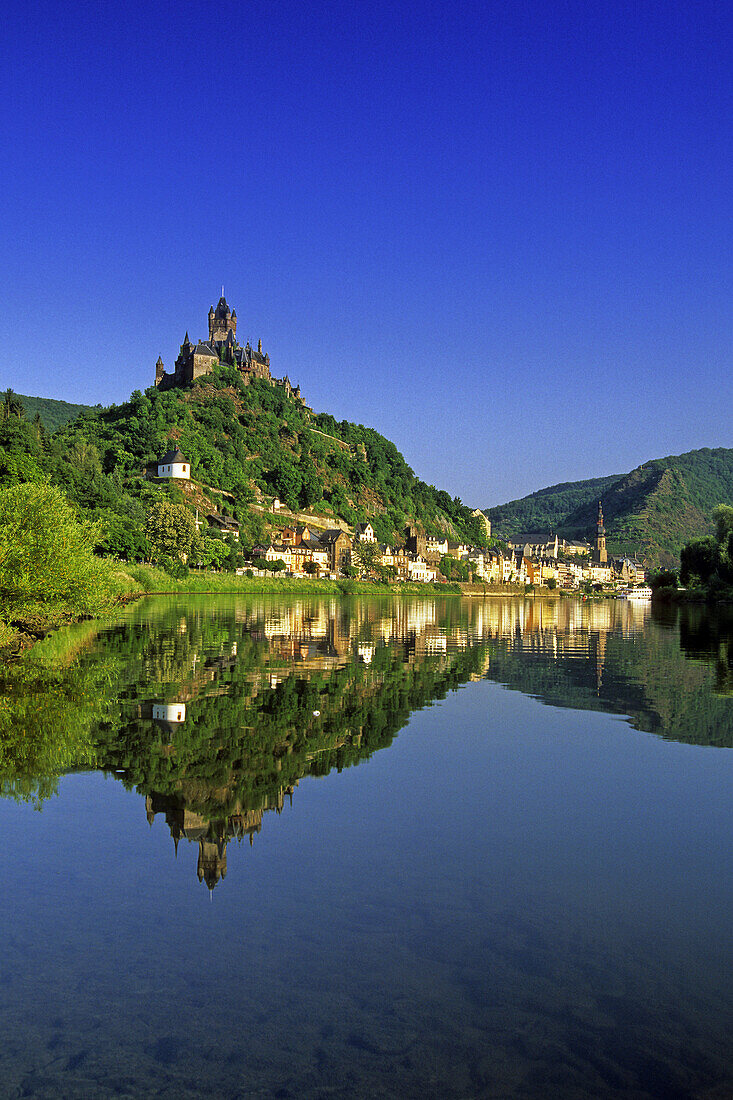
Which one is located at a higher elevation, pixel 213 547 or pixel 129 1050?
pixel 213 547

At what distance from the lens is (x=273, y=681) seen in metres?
24.7

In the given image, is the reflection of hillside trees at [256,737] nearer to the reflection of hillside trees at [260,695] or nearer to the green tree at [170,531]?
the reflection of hillside trees at [260,695]

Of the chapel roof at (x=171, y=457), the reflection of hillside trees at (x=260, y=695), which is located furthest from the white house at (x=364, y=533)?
the reflection of hillside trees at (x=260, y=695)

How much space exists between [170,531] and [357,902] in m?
104

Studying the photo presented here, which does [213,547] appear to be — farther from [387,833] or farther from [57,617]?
[387,833]

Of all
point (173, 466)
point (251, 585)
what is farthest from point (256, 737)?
point (173, 466)

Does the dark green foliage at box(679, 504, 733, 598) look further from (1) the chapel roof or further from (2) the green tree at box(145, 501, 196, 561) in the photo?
(1) the chapel roof

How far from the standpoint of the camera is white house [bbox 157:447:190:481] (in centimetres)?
14962

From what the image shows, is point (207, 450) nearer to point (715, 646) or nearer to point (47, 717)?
point (715, 646)

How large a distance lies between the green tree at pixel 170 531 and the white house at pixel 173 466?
36155mm

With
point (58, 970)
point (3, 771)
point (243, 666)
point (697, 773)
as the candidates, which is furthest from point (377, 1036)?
point (243, 666)

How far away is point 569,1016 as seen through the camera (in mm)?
6742

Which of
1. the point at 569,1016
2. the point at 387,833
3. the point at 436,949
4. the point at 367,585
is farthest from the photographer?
the point at 367,585

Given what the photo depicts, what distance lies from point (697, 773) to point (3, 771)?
1259 cm
